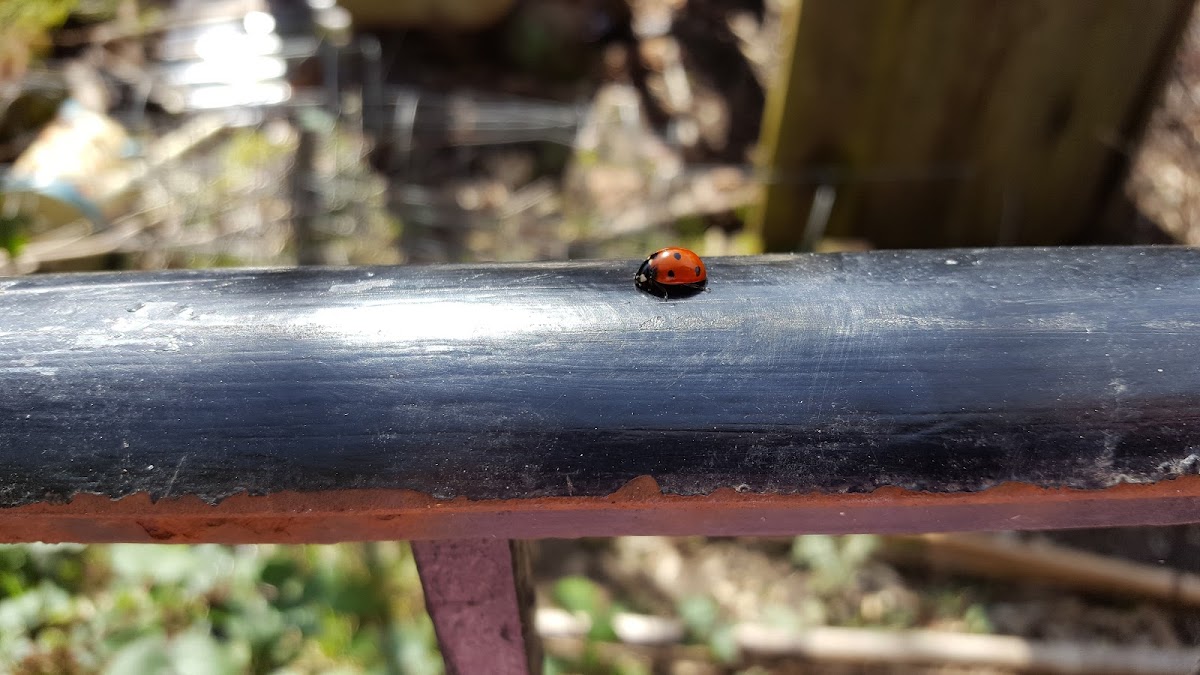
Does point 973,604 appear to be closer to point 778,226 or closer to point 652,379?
point 778,226

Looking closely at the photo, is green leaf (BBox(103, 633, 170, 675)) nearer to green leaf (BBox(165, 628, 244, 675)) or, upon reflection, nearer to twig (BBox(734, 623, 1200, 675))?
green leaf (BBox(165, 628, 244, 675))

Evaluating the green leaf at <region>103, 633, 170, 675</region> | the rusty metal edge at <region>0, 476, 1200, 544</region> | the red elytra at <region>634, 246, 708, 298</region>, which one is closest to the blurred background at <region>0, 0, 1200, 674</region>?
the green leaf at <region>103, 633, 170, 675</region>

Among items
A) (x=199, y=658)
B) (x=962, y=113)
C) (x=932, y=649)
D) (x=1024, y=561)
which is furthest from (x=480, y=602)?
(x=962, y=113)

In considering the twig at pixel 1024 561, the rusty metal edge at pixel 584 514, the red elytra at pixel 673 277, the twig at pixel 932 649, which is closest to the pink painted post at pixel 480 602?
the rusty metal edge at pixel 584 514

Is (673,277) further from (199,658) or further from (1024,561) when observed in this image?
(1024,561)

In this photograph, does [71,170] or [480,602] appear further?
[71,170]

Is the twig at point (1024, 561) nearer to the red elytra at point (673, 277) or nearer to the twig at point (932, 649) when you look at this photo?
the twig at point (932, 649)
